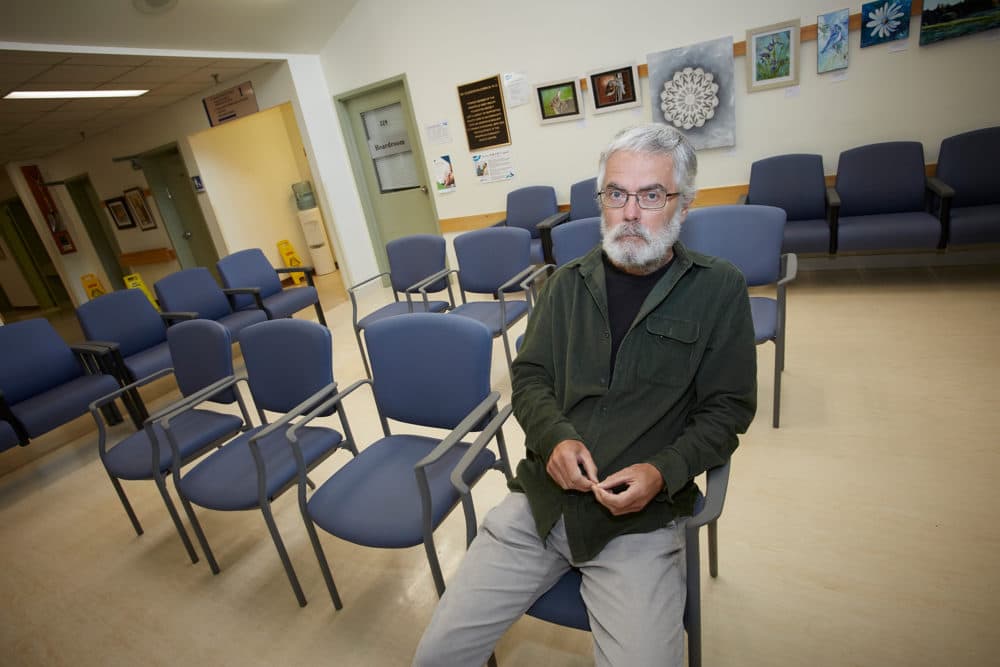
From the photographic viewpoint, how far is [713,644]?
55.8 inches

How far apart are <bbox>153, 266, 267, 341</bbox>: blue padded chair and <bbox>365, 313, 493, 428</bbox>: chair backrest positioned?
2.41 meters

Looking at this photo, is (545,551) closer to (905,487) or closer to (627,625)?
(627,625)

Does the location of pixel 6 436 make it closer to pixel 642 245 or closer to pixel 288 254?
pixel 642 245

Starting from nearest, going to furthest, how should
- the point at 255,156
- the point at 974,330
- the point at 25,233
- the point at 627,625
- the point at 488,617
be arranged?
the point at 627,625
the point at 488,617
the point at 974,330
the point at 255,156
the point at 25,233

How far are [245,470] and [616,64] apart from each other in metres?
3.87

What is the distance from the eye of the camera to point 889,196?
10.7 ft

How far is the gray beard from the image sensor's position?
1.26 metres

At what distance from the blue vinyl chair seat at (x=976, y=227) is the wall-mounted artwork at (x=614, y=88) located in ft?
7.40

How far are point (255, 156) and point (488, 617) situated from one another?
7062mm

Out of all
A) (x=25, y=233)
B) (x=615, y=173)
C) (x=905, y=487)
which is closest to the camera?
(x=615, y=173)

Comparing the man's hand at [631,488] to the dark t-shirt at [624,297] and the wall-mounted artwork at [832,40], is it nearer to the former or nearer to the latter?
the dark t-shirt at [624,297]

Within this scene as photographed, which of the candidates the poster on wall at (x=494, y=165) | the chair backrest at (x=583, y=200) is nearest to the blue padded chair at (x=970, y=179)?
the chair backrest at (x=583, y=200)

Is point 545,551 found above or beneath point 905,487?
above

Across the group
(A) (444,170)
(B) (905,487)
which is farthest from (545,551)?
(A) (444,170)
